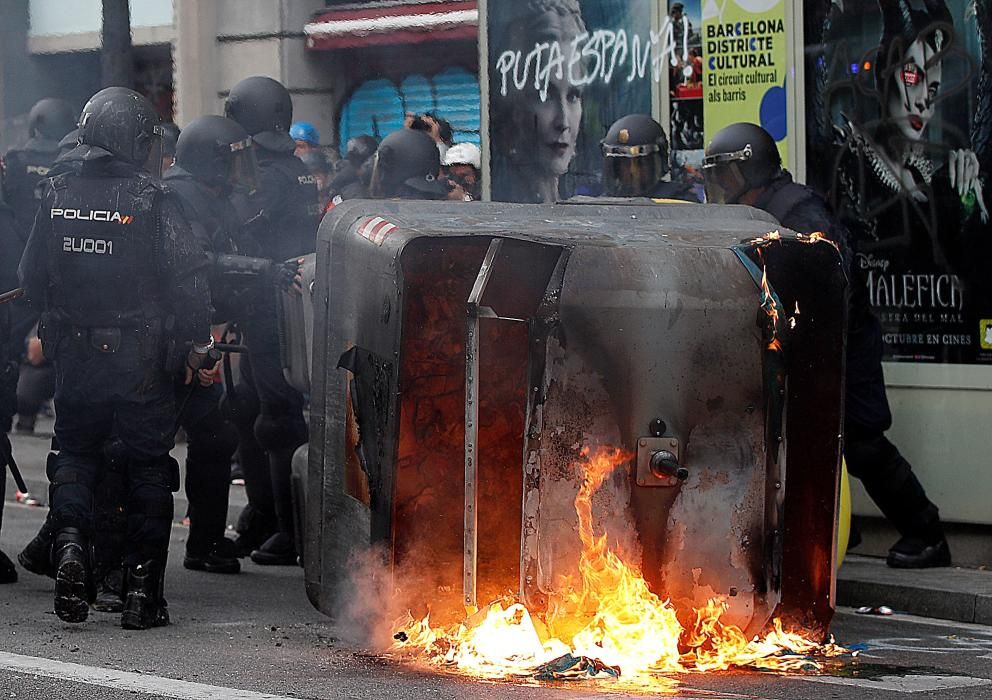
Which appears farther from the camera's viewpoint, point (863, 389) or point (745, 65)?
point (745, 65)

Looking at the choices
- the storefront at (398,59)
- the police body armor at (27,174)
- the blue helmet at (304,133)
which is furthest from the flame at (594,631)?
the storefront at (398,59)

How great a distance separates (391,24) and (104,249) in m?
8.05

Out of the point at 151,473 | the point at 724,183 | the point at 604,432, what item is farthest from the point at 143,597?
the point at 724,183

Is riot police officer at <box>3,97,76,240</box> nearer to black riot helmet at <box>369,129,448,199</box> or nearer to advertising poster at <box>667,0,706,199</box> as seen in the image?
black riot helmet at <box>369,129,448,199</box>

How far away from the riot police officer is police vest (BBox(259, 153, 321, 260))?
1054mm

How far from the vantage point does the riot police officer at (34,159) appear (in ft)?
30.8

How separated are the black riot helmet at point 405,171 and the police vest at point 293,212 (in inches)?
15.6

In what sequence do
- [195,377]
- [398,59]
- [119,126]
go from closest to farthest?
[119,126] < [195,377] < [398,59]

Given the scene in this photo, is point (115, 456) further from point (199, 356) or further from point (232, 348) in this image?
point (232, 348)

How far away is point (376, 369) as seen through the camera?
20.6 feet

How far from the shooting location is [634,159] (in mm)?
8492

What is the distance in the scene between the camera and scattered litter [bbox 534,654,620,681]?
5906 mm

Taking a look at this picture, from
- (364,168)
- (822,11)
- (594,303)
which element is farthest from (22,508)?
(594,303)

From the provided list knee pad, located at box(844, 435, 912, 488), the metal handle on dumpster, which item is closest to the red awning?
knee pad, located at box(844, 435, 912, 488)
